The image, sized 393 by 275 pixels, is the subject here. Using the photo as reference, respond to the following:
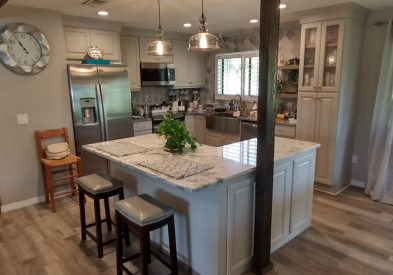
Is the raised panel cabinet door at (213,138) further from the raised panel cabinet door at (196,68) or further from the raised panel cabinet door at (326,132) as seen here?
the raised panel cabinet door at (326,132)

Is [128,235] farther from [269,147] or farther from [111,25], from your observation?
[111,25]

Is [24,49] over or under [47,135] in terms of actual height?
over

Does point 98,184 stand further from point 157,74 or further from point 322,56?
point 322,56

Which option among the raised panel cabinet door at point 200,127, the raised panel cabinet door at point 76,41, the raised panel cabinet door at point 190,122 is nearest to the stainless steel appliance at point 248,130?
the raised panel cabinet door at point 200,127

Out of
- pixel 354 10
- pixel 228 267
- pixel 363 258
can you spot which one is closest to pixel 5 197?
pixel 228 267

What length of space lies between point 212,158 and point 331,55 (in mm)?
2382

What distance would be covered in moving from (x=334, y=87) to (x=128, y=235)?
9.96 ft

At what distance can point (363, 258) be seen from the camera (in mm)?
2498

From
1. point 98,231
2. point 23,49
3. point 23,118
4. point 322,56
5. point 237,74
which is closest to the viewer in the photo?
point 98,231

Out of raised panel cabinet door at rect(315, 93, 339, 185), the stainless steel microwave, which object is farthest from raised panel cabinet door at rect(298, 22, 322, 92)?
the stainless steel microwave

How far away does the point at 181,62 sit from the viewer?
17.9 ft

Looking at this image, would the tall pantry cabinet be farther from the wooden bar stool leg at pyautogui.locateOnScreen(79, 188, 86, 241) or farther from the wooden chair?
the wooden chair

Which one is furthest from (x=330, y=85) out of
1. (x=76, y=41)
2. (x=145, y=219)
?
(x=76, y=41)

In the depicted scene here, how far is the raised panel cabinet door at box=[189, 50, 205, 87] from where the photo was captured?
18.5 feet
